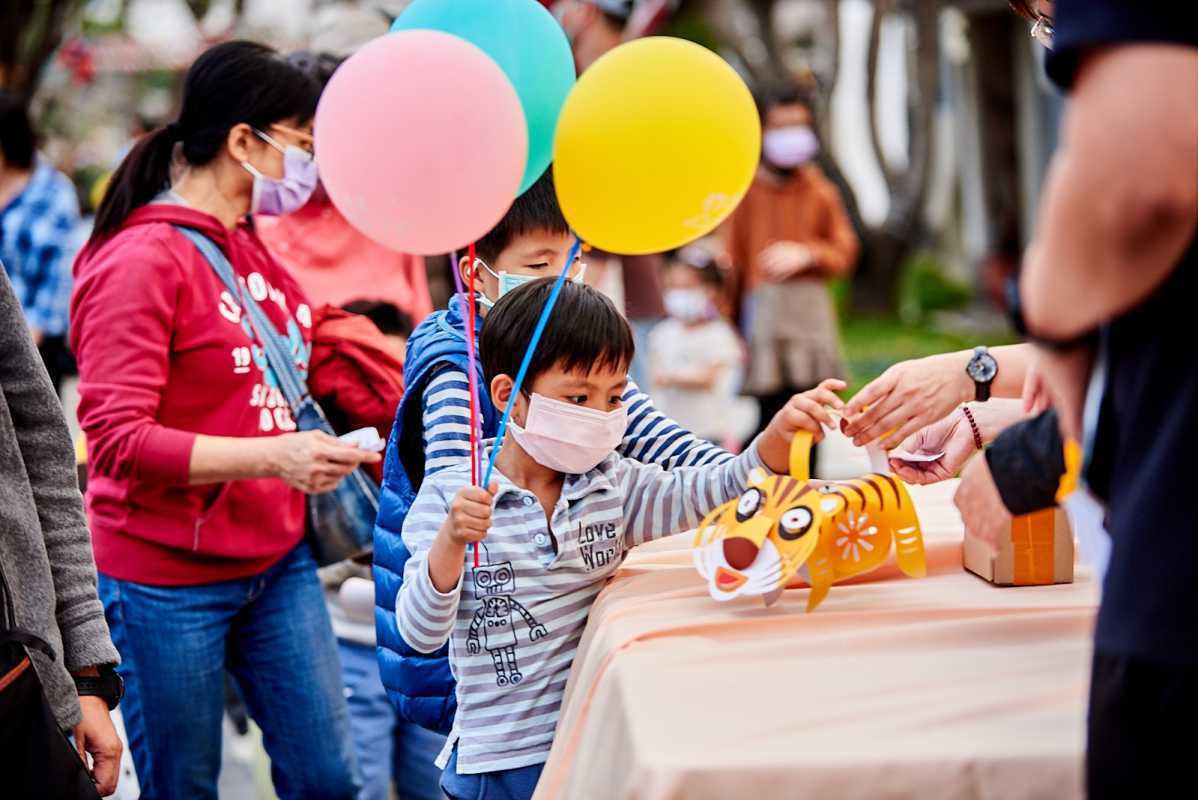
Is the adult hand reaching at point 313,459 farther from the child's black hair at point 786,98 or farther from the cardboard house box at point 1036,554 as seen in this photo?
the child's black hair at point 786,98

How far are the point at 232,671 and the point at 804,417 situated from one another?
A: 5.51 feet

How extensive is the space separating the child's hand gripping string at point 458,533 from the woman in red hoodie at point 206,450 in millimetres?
723

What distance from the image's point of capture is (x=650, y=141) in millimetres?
2289

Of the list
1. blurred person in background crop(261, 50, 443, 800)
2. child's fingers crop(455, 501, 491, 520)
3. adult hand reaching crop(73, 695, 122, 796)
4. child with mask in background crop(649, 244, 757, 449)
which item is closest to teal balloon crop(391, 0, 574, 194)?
child's fingers crop(455, 501, 491, 520)

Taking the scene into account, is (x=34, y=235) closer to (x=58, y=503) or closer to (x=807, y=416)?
(x=58, y=503)

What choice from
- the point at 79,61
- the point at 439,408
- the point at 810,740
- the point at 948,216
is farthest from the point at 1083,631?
the point at 948,216

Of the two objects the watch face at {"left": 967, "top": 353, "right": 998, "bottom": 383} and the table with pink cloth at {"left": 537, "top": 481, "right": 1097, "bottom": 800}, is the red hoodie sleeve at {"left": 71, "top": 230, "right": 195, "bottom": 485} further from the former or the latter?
the watch face at {"left": 967, "top": 353, "right": 998, "bottom": 383}

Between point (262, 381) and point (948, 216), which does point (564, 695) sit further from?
point (948, 216)

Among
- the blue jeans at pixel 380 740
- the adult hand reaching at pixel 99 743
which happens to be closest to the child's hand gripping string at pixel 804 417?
the adult hand reaching at pixel 99 743

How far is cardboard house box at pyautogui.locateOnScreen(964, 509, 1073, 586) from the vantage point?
7.31ft

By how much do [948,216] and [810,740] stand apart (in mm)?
22676

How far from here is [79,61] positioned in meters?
20.5

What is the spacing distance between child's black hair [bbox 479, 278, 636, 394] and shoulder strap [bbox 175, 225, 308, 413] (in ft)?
2.94

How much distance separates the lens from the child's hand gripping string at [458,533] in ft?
7.23
